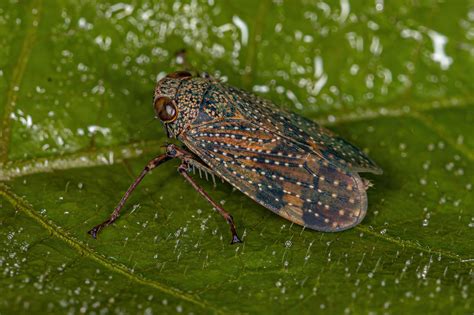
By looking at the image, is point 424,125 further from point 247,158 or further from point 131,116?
point 131,116

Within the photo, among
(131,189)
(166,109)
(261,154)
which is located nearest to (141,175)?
(131,189)

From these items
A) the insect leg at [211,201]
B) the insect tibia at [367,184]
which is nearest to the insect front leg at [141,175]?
the insect leg at [211,201]

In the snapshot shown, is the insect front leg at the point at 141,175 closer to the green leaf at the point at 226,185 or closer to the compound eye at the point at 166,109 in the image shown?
the green leaf at the point at 226,185

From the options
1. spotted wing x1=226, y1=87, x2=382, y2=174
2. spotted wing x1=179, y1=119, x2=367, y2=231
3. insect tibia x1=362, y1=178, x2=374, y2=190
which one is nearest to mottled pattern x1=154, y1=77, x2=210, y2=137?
spotted wing x1=179, y1=119, x2=367, y2=231

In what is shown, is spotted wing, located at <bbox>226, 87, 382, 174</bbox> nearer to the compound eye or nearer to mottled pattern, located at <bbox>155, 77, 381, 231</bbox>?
mottled pattern, located at <bbox>155, 77, 381, 231</bbox>

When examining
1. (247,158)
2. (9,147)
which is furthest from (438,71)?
(9,147)

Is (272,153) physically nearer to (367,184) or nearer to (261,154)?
(261,154)

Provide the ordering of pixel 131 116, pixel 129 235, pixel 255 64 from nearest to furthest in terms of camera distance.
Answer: pixel 129 235
pixel 131 116
pixel 255 64
